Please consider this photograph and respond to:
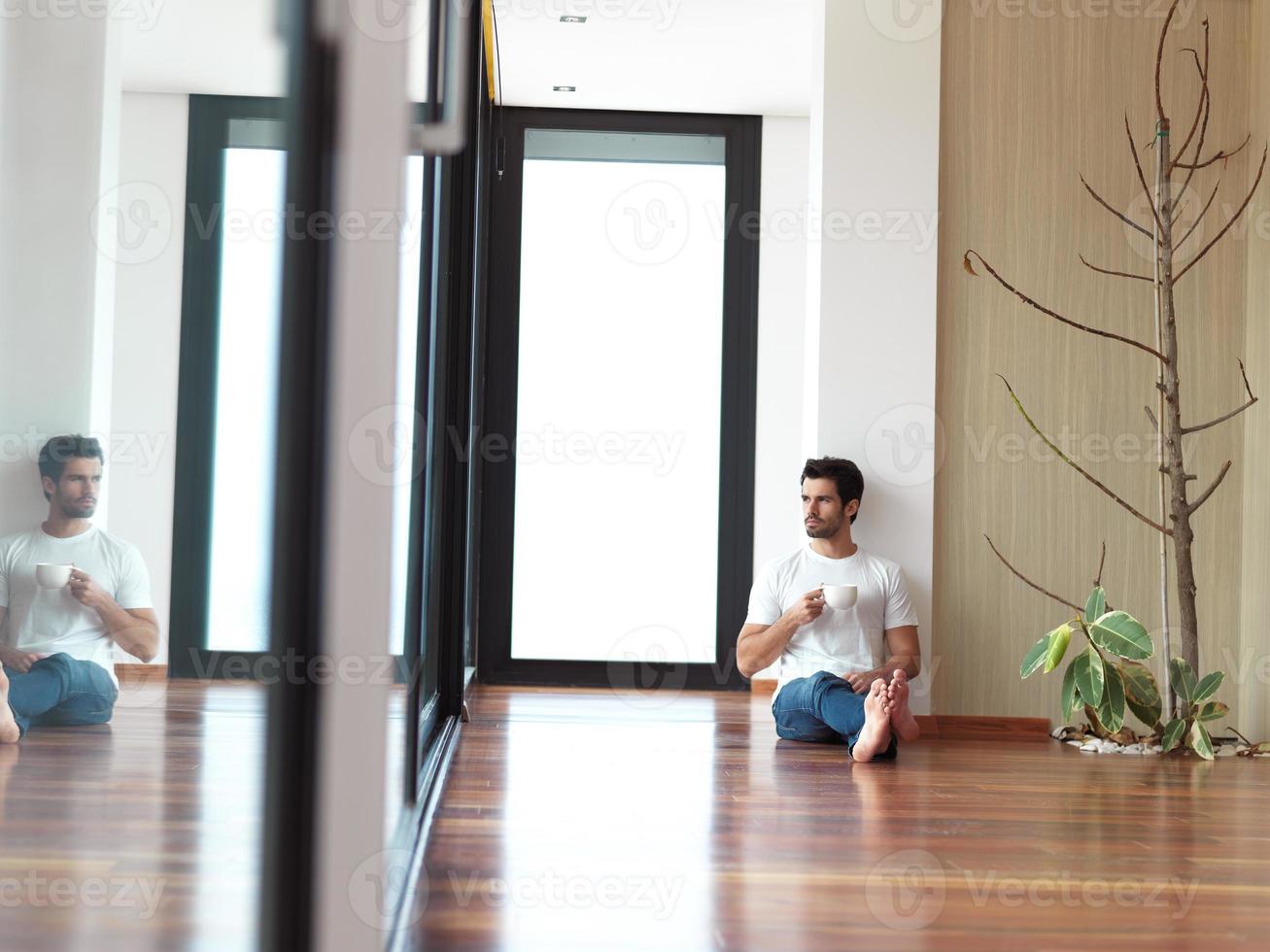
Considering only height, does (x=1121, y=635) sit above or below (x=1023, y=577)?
below

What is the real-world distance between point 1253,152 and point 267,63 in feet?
12.9

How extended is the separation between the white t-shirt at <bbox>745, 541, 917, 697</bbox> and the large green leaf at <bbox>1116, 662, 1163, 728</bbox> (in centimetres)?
64

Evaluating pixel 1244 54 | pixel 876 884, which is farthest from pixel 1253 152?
pixel 876 884

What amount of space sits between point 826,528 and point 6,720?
129 inches

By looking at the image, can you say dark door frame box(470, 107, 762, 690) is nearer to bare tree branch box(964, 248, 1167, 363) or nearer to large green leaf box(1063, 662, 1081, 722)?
bare tree branch box(964, 248, 1167, 363)

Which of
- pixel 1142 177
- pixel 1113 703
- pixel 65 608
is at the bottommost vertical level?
pixel 1113 703

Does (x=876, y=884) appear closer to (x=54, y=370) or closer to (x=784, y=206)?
(x=54, y=370)

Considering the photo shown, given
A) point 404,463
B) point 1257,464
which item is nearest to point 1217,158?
point 1257,464

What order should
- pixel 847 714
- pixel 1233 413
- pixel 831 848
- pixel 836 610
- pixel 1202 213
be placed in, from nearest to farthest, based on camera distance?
pixel 831 848 → pixel 847 714 → pixel 1233 413 → pixel 836 610 → pixel 1202 213

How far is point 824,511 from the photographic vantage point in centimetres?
375

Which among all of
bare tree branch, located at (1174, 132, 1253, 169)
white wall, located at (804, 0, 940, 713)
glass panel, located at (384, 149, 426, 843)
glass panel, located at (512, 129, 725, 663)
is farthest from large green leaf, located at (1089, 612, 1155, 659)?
glass panel, located at (384, 149, 426, 843)

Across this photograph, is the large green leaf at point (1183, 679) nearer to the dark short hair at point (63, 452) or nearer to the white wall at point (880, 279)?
the white wall at point (880, 279)

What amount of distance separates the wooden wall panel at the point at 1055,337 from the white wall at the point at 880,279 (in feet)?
0.26

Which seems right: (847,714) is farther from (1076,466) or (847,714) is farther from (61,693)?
(61,693)
